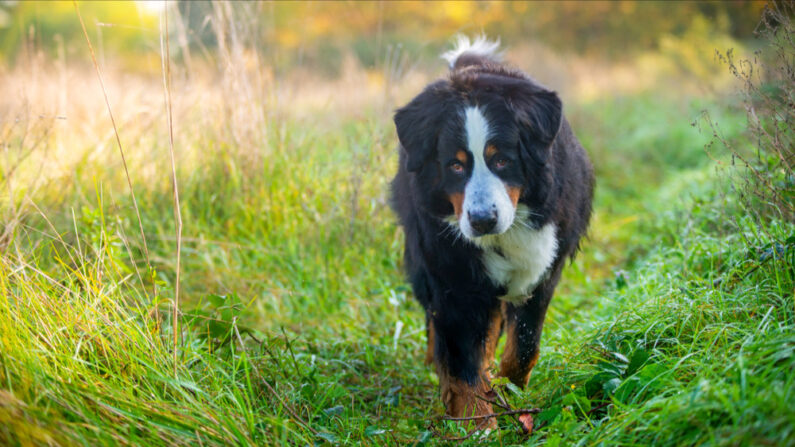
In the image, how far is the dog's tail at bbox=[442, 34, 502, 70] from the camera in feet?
10.9

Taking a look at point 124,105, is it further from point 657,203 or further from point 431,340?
point 657,203

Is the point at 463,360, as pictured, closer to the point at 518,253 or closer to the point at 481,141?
the point at 518,253

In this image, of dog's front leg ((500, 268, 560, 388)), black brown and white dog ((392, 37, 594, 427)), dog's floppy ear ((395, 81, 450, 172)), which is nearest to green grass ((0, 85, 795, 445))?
dog's front leg ((500, 268, 560, 388))

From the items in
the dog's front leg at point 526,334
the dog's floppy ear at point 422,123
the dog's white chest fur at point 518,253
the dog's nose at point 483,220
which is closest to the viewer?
the dog's nose at point 483,220

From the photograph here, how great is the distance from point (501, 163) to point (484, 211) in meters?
0.26

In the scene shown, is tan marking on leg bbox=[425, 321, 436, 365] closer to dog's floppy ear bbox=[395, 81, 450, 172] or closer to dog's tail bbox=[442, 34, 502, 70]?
dog's floppy ear bbox=[395, 81, 450, 172]

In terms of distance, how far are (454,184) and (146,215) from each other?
2.56 meters

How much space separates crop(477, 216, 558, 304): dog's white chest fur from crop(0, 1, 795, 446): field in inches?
16.1

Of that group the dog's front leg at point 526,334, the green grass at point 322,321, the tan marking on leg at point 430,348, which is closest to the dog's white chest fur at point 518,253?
the dog's front leg at point 526,334

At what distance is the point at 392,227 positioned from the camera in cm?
444

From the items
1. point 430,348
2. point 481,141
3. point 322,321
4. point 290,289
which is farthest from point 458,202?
point 290,289

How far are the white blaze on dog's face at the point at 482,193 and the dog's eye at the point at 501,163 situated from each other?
4 centimetres

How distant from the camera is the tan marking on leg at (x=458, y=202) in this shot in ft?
8.11

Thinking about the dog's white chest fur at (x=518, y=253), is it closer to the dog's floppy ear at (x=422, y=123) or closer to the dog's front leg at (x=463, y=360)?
the dog's front leg at (x=463, y=360)
